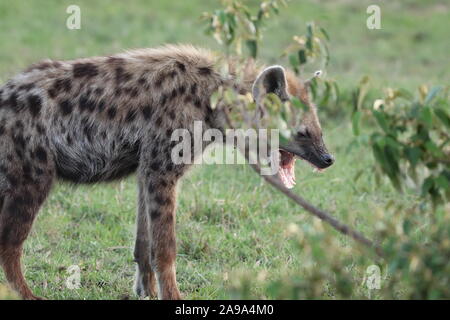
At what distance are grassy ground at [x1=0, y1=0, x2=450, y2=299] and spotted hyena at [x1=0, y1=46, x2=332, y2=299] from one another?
22cm

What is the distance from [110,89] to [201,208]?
4.47 ft

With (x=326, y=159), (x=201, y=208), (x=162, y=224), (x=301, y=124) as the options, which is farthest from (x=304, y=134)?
(x=201, y=208)

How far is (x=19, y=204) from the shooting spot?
163 inches

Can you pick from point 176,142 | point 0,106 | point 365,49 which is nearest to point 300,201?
point 176,142

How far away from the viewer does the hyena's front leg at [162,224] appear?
430 centimetres

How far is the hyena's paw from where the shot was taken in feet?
14.9

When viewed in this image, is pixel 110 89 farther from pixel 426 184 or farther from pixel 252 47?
pixel 426 184

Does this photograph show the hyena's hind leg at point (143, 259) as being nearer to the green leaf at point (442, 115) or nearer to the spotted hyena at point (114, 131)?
the spotted hyena at point (114, 131)

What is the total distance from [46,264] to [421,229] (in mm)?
2065

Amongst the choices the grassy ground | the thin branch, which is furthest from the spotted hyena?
the thin branch

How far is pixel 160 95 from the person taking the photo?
14.4 ft

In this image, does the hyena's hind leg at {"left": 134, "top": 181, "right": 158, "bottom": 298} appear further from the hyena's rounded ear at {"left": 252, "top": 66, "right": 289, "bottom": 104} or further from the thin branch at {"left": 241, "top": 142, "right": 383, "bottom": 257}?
the thin branch at {"left": 241, "top": 142, "right": 383, "bottom": 257}

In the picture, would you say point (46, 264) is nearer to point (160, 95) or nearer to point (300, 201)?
point (160, 95)
